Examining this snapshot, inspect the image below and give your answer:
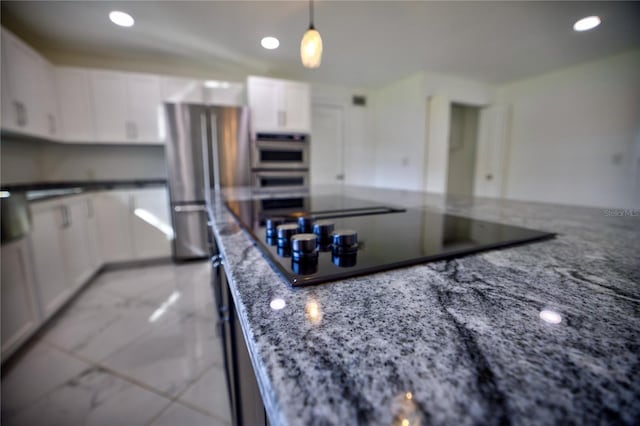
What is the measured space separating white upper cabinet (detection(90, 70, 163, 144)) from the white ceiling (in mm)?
311

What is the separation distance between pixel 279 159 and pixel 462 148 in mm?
3247

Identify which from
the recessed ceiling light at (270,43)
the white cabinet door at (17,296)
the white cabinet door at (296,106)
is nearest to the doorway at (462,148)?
the white cabinet door at (296,106)

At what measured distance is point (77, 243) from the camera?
221cm

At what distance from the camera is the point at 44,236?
5.67 ft

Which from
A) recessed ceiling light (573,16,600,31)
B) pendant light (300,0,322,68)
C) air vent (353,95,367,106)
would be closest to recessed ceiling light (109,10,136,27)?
pendant light (300,0,322,68)

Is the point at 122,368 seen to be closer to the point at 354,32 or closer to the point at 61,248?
the point at 61,248

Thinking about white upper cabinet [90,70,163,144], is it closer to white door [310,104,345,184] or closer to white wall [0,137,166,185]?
white wall [0,137,166,185]

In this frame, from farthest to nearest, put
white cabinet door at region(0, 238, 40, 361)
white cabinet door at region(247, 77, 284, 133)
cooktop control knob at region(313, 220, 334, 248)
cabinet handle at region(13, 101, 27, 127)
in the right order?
white cabinet door at region(247, 77, 284, 133)
cabinet handle at region(13, 101, 27, 127)
white cabinet door at region(0, 238, 40, 361)
cooktop control knob at region(313, 220, 334, 248)

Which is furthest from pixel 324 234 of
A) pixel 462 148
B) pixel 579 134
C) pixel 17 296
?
pixel 462 148

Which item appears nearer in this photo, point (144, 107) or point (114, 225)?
point (114, 225)

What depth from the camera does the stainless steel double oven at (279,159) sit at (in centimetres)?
312

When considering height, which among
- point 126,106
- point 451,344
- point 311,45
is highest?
point 126,106

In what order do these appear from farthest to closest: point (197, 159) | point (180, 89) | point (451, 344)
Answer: point (180, 89)
point (197, 159)
point (451, 344)

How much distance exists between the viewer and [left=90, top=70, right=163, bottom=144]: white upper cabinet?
2.78 meters
